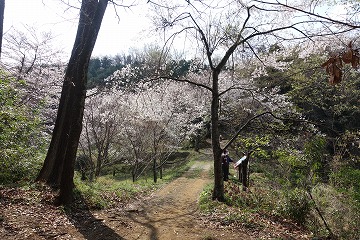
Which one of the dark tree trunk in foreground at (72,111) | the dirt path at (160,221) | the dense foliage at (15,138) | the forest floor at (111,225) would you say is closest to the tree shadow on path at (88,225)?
the forest floor at (111,225)

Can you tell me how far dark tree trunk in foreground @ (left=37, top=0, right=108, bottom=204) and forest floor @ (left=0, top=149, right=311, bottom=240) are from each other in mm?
731

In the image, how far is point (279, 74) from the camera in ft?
66.7

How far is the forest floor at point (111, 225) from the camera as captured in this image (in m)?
5.63

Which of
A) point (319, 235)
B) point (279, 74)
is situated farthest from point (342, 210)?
point (279, 74)

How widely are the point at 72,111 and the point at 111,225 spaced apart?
3.24 m

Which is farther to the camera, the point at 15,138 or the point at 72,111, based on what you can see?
the point at 15,138

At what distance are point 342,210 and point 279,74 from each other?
15511 mm

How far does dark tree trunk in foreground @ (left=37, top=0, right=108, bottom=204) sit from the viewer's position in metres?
6.93

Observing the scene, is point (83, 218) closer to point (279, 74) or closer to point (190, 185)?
point (190, 185)

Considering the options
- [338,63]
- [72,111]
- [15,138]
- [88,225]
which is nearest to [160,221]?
[88,225]

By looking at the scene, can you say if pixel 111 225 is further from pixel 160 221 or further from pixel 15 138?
pixel 15 138

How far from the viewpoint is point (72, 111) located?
774 cm

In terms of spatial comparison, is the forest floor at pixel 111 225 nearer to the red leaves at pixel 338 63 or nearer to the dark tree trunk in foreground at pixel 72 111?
the dark tree trunk in foreground at pixel 72 111

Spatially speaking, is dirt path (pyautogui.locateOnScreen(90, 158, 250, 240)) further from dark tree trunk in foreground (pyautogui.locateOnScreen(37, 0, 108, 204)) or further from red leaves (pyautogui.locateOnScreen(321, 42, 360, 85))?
red leaves (pyautogui.locateOnScreen(321, 42, 360, 85))
